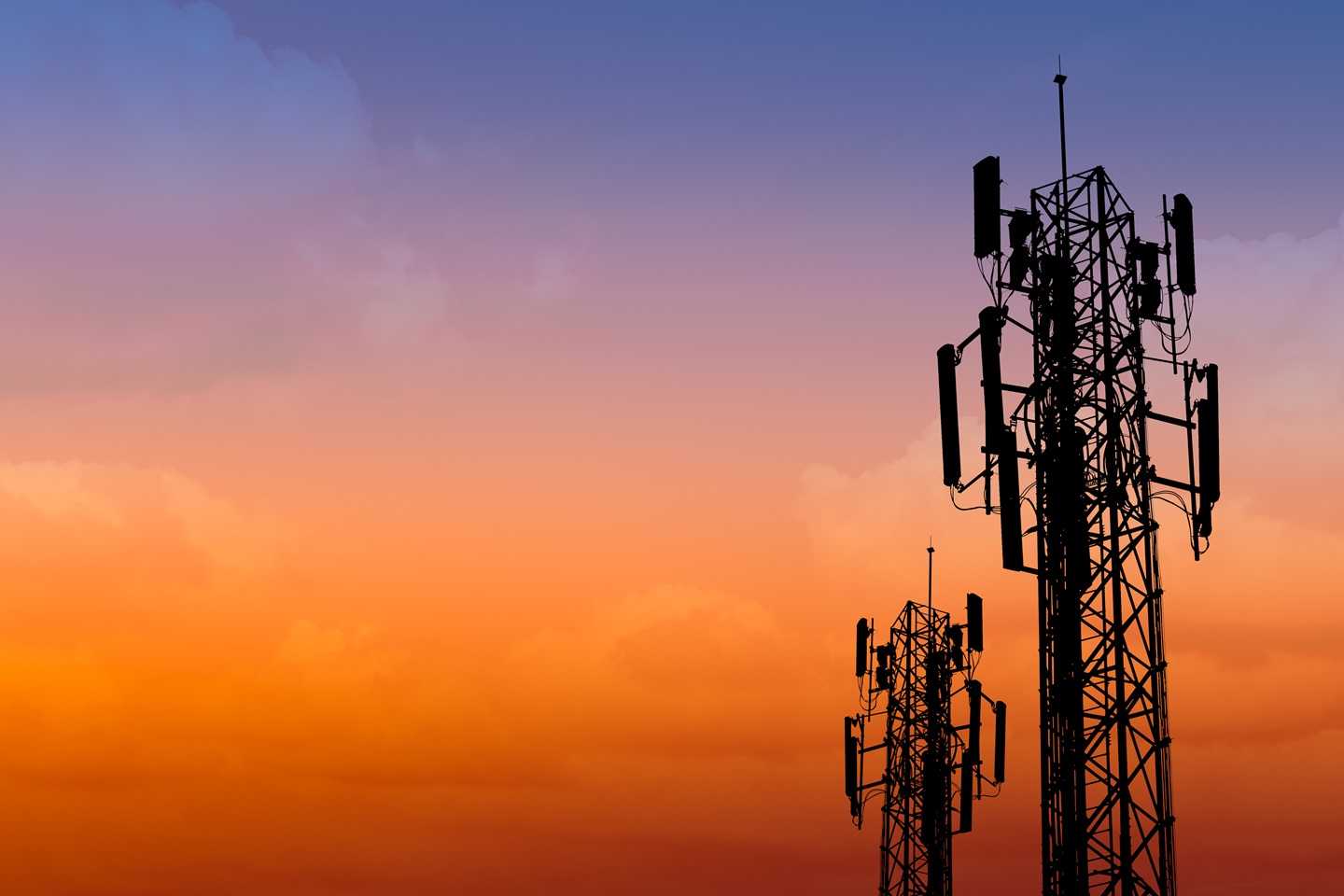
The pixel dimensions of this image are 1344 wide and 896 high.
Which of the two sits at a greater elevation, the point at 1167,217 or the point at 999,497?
the point at 1167,217

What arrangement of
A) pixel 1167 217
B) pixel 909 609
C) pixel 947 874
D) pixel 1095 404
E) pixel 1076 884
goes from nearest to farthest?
pixel 1076 884 → pixel 1095 404 → pixel 1167 217 → pixel 947 874 → pixel 909 609

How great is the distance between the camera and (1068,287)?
3722 cm

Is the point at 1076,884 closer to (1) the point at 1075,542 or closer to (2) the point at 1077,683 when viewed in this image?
(2) the point at 1077,683

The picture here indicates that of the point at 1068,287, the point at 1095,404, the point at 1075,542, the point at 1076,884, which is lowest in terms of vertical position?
the point at 1076,884

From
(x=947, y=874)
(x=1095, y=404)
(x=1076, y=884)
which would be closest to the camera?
(x=1076, y=884)

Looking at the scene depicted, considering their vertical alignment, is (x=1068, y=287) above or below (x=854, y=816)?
above

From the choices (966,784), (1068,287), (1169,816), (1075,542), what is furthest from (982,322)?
(966,784)

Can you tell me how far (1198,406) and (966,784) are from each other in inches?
1040

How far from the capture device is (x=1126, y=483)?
118 ft

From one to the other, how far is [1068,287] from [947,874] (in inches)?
1160

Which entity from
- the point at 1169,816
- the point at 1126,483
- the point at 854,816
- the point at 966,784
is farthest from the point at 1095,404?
the point at 854,816

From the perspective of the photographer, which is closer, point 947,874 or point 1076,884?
point 1076,884

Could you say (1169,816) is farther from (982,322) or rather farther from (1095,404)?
(982,322)

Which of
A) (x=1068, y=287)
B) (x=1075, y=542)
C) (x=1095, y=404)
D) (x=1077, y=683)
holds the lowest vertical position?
(x=1077, y=683)
